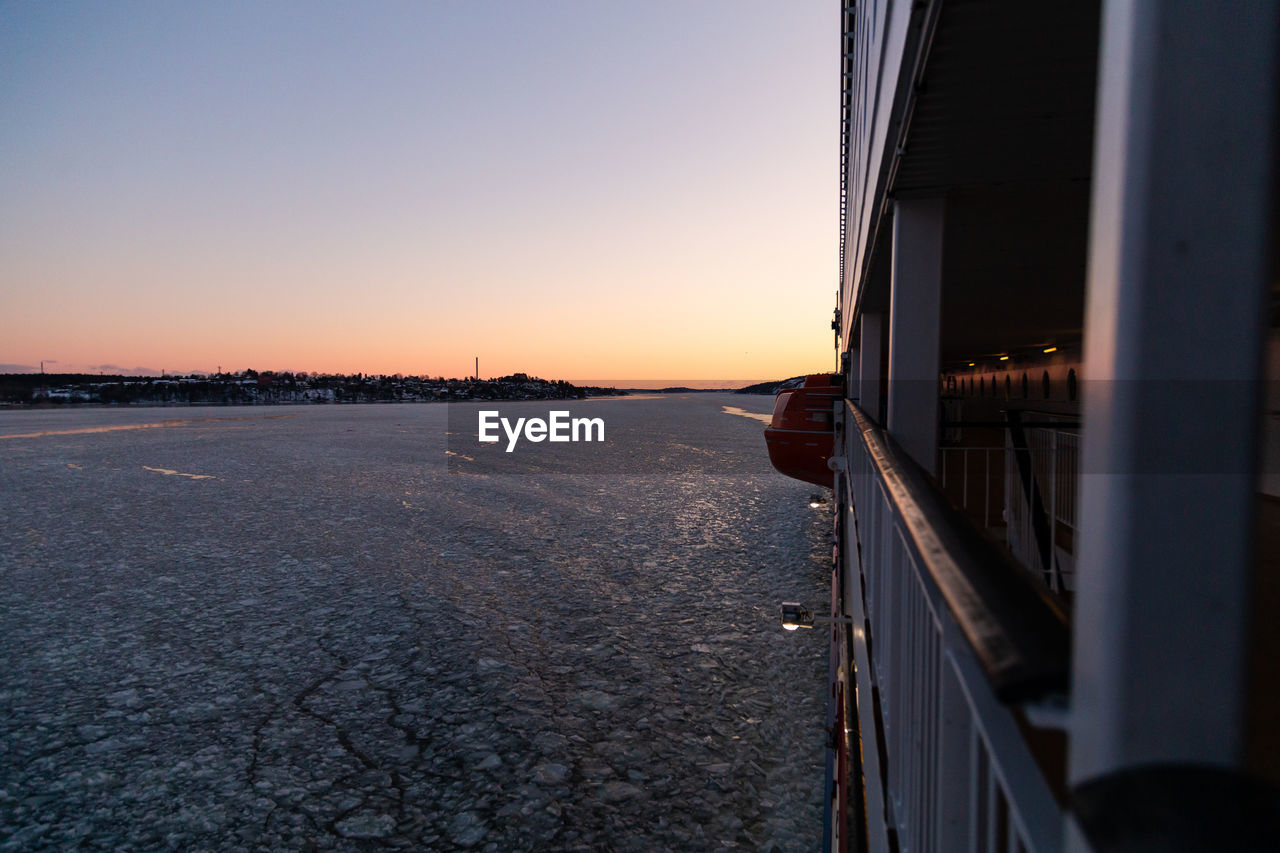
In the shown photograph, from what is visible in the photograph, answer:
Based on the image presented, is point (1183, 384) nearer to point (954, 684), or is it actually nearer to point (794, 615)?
point (954, 684)

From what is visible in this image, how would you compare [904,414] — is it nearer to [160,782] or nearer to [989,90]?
[989,90]

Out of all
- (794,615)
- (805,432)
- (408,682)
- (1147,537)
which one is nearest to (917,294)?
(794,615)

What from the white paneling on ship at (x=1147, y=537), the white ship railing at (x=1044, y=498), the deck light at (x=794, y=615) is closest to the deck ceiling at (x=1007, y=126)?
the white paneling on ship at (x=1147, y=537)

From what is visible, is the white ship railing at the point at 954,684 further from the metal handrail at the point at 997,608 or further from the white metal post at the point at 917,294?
the white metal post at the point at 917,294

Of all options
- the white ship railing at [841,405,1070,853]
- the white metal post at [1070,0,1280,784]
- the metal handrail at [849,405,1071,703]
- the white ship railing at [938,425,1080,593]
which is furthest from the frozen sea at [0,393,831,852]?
the white metal post at [1070,0,1280,784]

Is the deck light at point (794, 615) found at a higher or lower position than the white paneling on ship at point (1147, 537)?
lower
